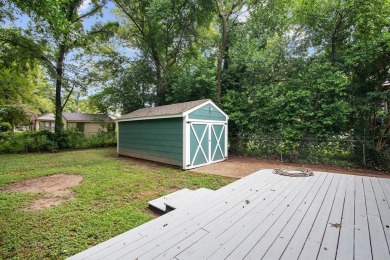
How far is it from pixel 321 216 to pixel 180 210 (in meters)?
1.63

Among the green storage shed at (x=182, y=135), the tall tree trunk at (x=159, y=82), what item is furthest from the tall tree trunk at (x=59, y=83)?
the green storage shed at (x=182, y=135)

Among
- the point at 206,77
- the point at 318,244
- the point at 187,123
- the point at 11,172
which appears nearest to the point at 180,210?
the point at 318,244

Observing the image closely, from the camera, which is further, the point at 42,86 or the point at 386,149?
the point at 42,86

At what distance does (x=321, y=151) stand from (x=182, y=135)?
5568mm

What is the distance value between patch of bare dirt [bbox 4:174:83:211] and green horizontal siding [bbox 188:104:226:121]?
4115 mm

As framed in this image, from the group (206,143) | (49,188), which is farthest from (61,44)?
(206,143)

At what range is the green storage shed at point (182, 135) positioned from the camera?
687 cm

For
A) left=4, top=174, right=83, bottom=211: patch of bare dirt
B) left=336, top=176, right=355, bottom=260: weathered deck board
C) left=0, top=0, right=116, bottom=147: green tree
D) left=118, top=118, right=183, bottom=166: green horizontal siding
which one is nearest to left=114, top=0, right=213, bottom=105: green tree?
left=0, top=0, right=116, bottom=147: green tree

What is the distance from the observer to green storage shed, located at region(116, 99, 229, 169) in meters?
6.87

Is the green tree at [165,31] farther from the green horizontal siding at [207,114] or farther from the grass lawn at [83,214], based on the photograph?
the grass lawn at [83,214]

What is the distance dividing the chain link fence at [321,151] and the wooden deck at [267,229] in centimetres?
481

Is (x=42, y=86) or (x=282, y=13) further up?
(x=282, y=13)

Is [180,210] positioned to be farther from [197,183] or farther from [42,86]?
[42,86]

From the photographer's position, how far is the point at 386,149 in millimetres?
6453
